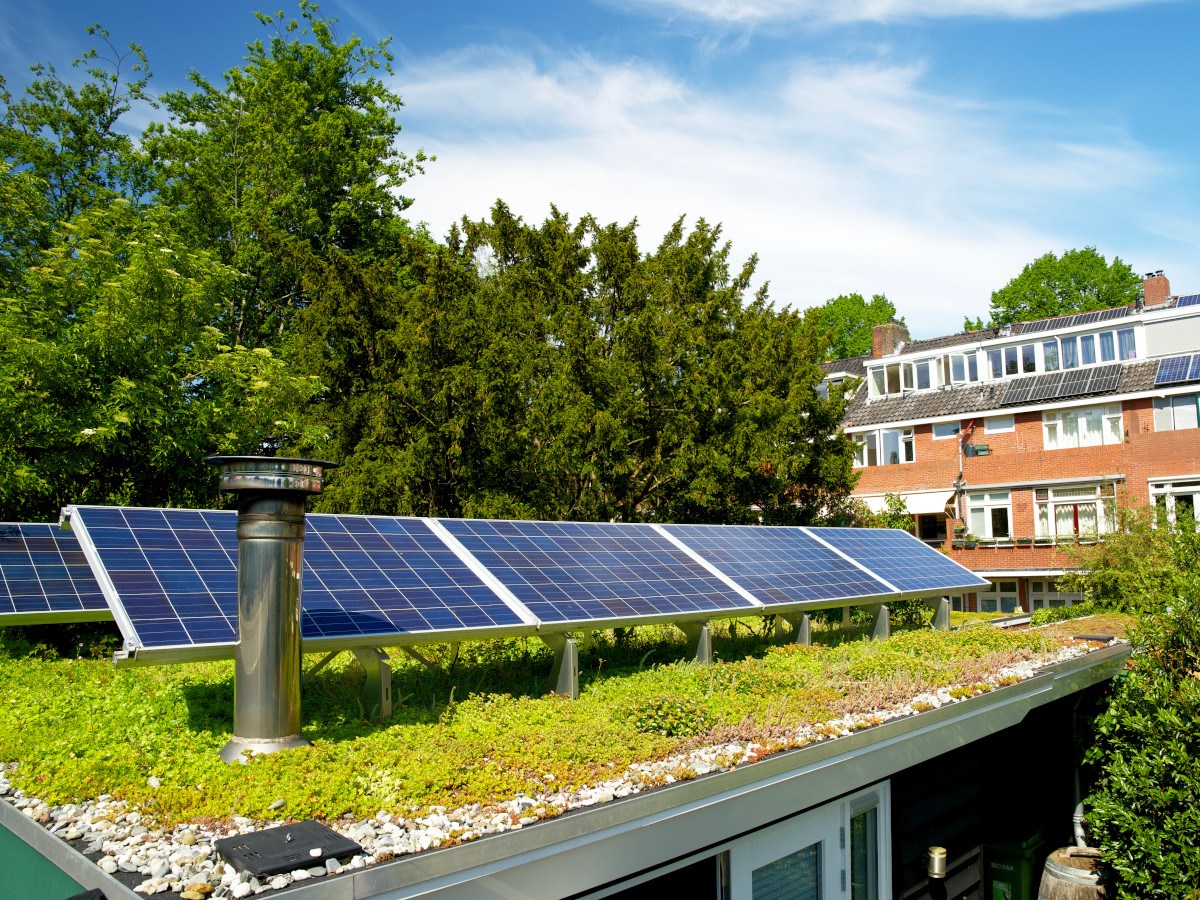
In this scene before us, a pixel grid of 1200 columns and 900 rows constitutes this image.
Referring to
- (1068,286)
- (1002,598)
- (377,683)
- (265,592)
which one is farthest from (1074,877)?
(1068,286)

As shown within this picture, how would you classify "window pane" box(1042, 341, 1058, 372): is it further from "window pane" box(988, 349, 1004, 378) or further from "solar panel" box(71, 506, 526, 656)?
"solar panel" box(71, 506, 526, 656)

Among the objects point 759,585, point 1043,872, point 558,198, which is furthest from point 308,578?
point 558,198

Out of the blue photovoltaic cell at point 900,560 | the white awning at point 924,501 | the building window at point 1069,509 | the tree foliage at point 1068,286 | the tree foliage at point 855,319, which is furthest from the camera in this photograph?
the tree foliage at point 855,319

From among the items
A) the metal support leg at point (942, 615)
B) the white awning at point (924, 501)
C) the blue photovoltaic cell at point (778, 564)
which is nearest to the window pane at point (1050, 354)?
the white awning at point (924, 501)

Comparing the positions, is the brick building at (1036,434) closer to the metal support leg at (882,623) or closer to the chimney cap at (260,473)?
the metal support leg at (882,623)

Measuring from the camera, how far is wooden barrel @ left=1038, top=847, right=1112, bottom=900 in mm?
12422

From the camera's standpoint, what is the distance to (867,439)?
46.2 m

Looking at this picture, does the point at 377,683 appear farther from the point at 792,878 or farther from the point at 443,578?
the point at 792,878

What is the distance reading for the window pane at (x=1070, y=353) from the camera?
41188mm

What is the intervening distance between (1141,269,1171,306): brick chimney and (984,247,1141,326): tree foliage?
2044 cm

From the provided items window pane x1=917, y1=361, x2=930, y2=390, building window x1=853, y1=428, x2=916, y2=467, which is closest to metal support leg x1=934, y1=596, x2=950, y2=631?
building window x1=853, y1=428, x2=916, y2=467

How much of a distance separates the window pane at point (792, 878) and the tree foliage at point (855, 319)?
67868mm

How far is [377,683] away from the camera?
8508 mm

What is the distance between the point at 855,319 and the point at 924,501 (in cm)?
3516
